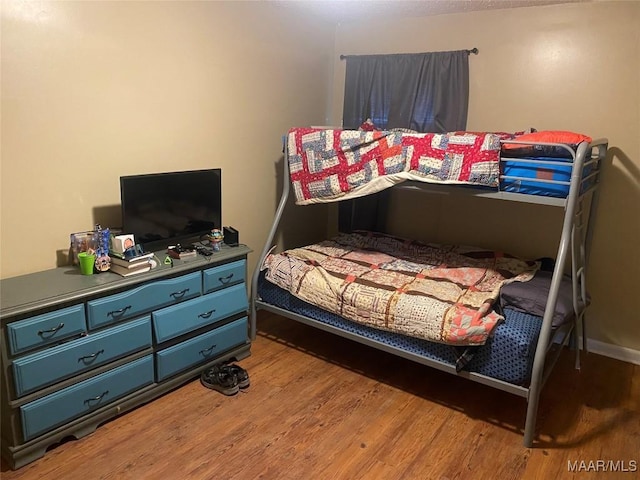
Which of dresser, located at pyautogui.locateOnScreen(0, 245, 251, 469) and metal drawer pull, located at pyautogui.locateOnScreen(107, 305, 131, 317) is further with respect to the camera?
metal drawer pull, located at pyautogui.locateOnScreen(107, 305, 131, 317)

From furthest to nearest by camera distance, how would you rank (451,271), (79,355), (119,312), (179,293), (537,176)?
(451,271) → (179,293) → (537,176) → (119,312) → (79,355)

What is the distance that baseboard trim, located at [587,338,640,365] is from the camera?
127 inches

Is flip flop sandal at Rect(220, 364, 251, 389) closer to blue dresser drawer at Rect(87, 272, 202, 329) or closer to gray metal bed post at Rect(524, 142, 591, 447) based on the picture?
blue dresser drawer at Rect(87, 272, 202, 329)

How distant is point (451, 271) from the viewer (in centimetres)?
307

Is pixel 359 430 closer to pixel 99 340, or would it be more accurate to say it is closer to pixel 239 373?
pixel 239 373

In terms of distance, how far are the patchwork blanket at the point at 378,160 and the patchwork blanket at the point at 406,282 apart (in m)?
0.48

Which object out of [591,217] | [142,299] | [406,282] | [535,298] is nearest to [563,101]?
[591,217]

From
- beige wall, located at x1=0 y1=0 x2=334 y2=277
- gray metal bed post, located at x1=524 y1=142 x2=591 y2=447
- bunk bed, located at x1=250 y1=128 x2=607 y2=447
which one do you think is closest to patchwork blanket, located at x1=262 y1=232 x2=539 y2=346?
bunk bed, located at x1=250 y1=128 x2=607 y2=447

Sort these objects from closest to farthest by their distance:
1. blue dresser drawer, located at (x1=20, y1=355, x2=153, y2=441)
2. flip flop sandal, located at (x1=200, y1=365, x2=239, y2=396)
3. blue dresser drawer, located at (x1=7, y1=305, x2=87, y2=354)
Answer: blue dresser drawer, located at (x1=7, y1=305, x2=87, y2=354)
blue dresser drawer, located at (x1=20, y1=355, x2=153, y2=441)
flip flop sandal, located at (x1=200, y1=365, x2=239, y2=396)

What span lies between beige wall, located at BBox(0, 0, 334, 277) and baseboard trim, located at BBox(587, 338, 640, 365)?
249 cm

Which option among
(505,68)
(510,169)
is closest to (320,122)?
(505,68)

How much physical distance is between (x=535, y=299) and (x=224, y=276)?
1.71 metres

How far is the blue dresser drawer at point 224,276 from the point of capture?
2.78 meters

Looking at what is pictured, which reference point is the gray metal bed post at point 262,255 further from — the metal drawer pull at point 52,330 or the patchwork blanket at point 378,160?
the metal drawer pull at point 52,330
